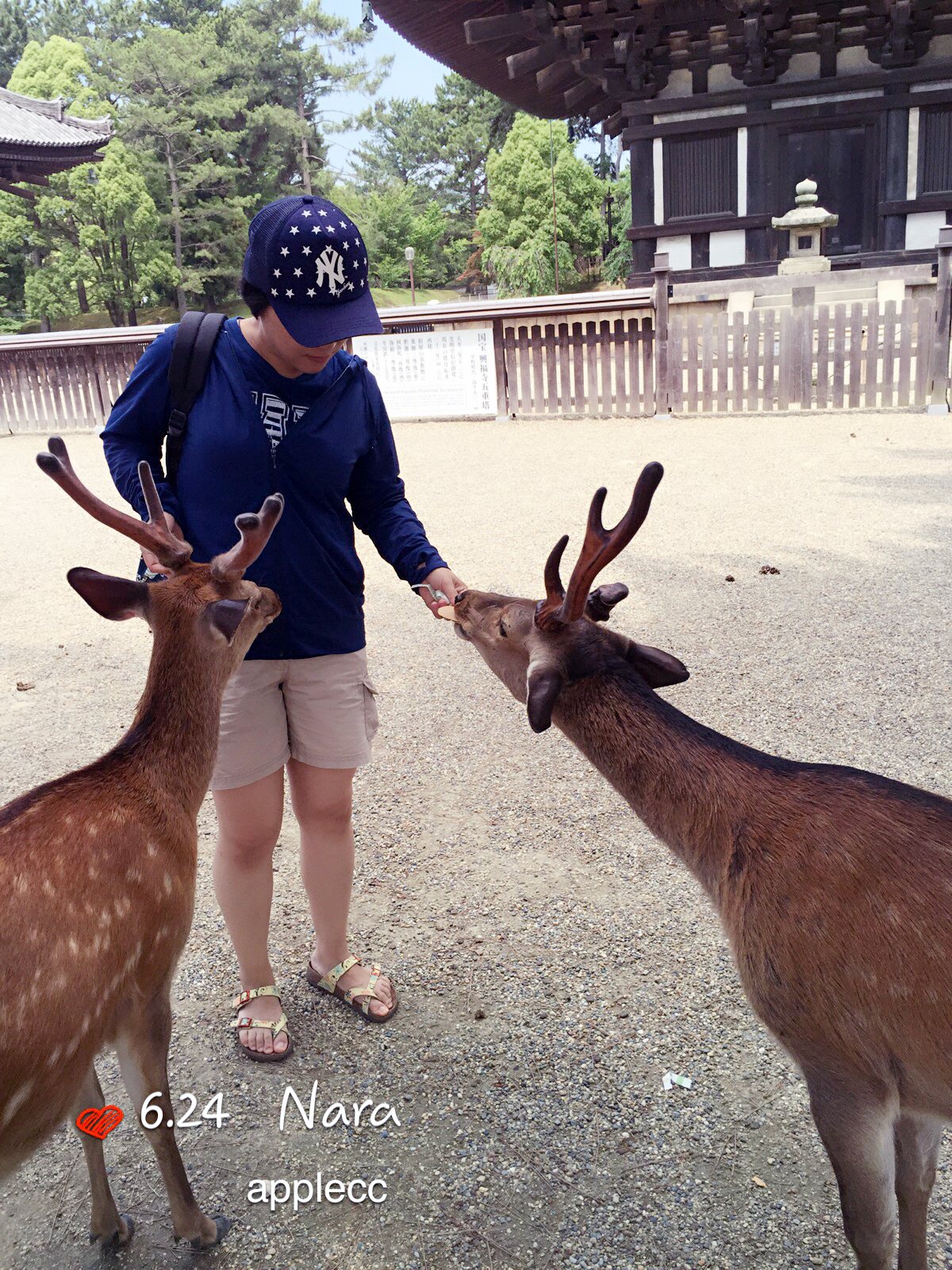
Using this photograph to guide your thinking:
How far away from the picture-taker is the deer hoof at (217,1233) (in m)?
2.20

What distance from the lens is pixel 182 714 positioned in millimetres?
2404

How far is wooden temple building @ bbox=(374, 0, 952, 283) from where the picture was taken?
50.3 ft

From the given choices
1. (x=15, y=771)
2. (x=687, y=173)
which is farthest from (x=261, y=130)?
(x=15, y=771)

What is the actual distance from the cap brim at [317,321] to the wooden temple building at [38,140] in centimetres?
1685

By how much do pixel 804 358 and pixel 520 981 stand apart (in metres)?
11.2

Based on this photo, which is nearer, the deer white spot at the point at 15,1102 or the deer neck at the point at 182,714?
the deer white spot at the point at 15,1102

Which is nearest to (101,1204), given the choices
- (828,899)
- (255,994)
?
(255,994)

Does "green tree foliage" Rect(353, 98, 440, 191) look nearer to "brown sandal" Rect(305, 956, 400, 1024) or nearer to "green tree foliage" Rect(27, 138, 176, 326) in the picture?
"green tree foliage" Rect(27, 138, 176, 326)

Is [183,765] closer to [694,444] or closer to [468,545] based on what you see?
[468,545]

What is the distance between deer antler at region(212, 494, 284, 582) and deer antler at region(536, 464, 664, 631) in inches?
26.2

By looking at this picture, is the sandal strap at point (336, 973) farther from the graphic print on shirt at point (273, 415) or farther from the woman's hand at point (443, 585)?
the graphic print on shirt at point (273, 415)

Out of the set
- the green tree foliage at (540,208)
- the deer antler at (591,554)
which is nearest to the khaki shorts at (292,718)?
the deer antler at (591,554)

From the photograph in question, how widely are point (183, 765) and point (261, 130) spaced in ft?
152

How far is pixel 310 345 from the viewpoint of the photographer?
237cm
